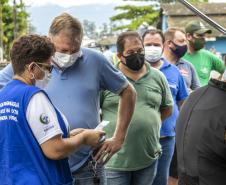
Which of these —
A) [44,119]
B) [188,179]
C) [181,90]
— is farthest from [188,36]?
[44,119]

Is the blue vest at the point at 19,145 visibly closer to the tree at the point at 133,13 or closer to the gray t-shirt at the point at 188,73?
the gray t-shirt at the point at 188,73

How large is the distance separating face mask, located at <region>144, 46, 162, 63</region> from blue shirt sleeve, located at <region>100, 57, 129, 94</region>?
5.04 ft

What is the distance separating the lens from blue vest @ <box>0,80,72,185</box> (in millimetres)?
3270

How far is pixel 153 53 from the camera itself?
5.87 meters

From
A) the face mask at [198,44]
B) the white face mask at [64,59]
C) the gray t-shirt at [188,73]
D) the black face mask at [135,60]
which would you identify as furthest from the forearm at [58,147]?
the face mask at [198,44]

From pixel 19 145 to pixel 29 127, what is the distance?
4.8 inches

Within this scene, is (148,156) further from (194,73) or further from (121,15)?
(121,15)

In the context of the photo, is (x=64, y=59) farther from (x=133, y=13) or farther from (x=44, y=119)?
(x=133, y=13)

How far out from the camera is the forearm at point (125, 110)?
4402mm

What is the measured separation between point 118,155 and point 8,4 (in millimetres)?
46960

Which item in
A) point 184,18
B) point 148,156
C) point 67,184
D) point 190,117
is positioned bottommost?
point 184,18

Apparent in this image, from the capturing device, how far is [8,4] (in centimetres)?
5003

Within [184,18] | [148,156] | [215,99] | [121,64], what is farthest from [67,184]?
[184,18]

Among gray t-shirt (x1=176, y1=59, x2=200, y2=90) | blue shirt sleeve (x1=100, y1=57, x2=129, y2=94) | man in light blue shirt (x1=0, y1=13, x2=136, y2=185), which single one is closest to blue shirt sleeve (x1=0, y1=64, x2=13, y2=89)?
man in light blue shirt (x1=0, y1=13, x2=136, y2=185)
